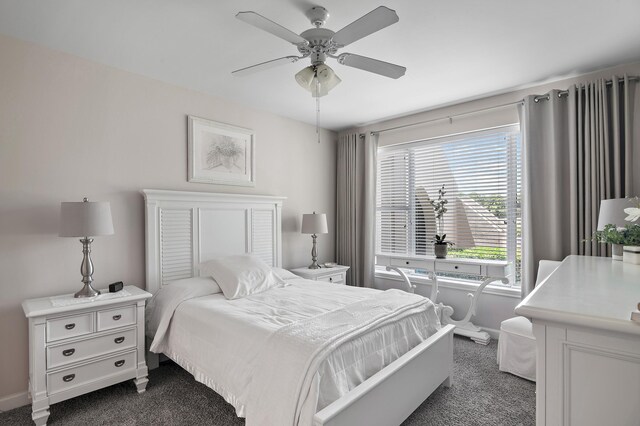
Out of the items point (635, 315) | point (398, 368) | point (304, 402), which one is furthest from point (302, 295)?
point (635, 315)

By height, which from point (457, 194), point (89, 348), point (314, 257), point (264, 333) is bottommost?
point (89, 348)

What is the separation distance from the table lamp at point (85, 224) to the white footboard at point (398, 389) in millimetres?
2014

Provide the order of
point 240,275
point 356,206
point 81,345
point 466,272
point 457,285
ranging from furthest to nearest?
point 356,206, point 457,285, point 466,272, point 240,275, point 81,345

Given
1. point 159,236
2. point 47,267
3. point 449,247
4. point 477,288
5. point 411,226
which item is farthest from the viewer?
point 411,226

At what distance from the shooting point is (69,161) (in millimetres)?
2635

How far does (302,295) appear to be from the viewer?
110 inches

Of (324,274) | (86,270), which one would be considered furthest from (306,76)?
(324,274)

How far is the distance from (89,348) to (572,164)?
4.25 meters

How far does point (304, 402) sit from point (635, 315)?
128cm

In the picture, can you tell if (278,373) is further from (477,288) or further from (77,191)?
(477,288)

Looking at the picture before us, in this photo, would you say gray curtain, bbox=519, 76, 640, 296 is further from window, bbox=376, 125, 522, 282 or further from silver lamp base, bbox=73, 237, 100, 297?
silver lamp base, bbox=73, 237, 100, 297

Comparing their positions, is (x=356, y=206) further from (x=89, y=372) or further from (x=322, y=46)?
(x=89, y=372)

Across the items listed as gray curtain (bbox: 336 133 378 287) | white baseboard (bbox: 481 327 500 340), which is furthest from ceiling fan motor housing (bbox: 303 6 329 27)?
white baseboard (bbox: 481 327 500 340)

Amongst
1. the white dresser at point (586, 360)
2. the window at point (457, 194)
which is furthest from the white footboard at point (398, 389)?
the window at point (457, 194)
